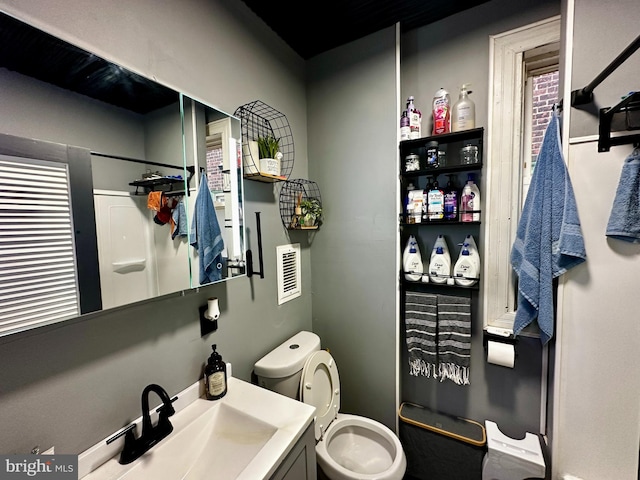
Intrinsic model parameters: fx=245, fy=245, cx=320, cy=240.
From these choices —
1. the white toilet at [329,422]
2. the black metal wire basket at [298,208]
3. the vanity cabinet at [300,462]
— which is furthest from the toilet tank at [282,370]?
the black metal wire basket at [298,208]

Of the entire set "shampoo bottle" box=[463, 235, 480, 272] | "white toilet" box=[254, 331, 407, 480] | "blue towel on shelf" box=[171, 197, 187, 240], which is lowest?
"white toilet" box=[254, 331, 407, 480]

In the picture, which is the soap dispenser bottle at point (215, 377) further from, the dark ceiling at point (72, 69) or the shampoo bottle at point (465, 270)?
the shampoo bottle at point (465, 270)

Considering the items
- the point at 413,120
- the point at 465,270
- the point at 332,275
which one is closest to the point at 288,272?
the point at 332,275

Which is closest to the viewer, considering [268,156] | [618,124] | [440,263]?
[618,124]

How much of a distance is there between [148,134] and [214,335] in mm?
887

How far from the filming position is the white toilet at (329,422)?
1231mm

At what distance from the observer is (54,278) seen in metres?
0.68

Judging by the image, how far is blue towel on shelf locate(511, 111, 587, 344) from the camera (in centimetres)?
100

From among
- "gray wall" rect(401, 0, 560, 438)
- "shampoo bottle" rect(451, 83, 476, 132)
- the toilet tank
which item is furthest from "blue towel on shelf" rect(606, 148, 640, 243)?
the toilet tank

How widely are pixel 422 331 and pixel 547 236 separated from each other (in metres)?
0.79

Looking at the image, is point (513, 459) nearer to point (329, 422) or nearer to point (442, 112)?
point (329, 422)

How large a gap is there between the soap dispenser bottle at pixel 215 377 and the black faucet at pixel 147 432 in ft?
0.65

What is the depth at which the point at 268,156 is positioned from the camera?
130cm

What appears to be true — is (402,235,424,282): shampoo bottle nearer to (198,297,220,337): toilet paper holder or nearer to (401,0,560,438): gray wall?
(401,0,560,438): gray wall
